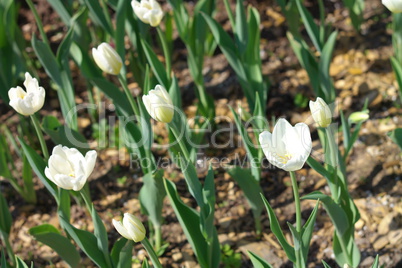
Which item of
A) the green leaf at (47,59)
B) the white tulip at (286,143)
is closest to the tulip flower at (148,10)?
the green leaf at (47,59)

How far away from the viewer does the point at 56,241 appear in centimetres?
213

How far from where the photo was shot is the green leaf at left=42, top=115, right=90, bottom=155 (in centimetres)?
242

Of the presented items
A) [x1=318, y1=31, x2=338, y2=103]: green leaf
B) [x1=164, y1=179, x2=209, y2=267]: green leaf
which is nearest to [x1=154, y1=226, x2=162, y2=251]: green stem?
[x1=164, y1=179, x2=209, y2=267]: green leaf

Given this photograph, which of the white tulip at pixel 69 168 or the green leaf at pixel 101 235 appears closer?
the white tulip at pixel 69 168

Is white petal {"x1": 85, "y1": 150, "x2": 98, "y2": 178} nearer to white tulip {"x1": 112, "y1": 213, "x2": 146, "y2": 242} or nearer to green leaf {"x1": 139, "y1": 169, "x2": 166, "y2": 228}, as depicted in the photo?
white tulip {"x1": 112, "y1": 213, "x2": 146, "y2": 242}

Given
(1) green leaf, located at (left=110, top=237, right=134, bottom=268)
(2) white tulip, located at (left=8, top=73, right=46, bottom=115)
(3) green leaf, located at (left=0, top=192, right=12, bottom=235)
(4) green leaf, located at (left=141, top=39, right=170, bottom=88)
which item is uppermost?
(4) green leaf, located at (left=141, top=39, right=170, bottom=88)

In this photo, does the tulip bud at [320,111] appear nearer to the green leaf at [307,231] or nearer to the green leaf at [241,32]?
the green leaf at [307,231]

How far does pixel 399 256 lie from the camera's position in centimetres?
236

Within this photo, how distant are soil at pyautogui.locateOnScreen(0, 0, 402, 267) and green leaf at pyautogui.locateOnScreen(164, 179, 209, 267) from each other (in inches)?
12.3

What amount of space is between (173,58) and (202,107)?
0.65 m

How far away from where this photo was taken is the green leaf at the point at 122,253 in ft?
6.68

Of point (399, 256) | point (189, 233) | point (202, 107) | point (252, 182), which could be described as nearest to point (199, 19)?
point (202, 107)

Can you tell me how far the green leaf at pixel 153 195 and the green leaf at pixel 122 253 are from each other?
278 mm

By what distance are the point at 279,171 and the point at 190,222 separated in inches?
30.5
